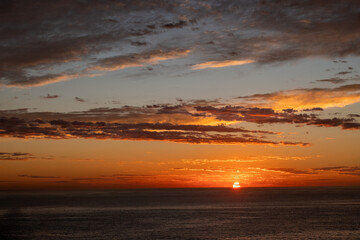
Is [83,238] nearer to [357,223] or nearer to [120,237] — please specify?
[120,237]

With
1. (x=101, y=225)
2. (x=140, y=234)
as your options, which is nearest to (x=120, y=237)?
(x=140, y=234)

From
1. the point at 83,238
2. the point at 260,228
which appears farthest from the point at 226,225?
the point at 83,238

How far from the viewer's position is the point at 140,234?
78.8m

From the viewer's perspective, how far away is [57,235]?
79125 mm

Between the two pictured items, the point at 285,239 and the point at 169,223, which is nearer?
the point at 285,239

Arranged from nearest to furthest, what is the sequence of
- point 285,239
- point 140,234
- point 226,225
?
point 285,239 < point 140,234 < point 226,225

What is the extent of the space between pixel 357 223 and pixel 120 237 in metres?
56.8

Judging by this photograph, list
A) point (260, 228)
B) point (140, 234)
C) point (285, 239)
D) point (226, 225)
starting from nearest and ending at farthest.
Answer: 1. point (285, 239)
2. point (140, 234)
3. point (260, 228)
4. point (226, 225)

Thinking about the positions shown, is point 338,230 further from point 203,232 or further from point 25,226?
point 25,226

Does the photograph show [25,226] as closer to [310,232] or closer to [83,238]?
[83,238]

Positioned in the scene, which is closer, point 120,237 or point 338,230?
point 120,237

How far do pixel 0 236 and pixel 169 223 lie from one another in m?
37.5

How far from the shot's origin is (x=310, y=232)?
80688 mm

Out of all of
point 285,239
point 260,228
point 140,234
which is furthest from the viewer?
point 260,228
